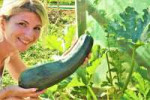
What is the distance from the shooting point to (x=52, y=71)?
3156 millimetres

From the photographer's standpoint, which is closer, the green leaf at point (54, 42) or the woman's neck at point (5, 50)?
the woman's neck at point (5, 50)

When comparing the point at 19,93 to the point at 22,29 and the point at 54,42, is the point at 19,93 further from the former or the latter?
the point at 54,42

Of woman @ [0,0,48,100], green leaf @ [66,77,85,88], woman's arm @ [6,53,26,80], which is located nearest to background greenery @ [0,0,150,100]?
green leaf @ [66,77,85,88]

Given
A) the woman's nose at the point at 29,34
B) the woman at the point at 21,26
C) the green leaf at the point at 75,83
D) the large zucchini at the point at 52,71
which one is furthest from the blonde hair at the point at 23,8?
the green leaf at the point at 75,83

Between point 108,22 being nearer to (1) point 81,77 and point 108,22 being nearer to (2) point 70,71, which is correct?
(1) point 81,77

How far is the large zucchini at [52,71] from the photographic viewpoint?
315cm

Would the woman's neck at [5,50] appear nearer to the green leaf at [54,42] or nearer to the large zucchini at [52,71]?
the large zucchini at [52,71]

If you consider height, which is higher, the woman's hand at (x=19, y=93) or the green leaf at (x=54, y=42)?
the green leaf at (x=54, y=42)

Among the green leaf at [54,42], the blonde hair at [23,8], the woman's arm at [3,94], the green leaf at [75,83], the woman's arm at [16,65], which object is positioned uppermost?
the blonde hair at [23,8]

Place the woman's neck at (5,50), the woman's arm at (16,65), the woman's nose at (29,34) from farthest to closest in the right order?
the woman's arm at (16,65) → the woman's neck at (5,50) → the woman's nose at (29,34)

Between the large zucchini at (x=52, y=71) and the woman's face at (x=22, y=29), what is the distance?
18 centimetres

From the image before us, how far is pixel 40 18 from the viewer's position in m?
3.23

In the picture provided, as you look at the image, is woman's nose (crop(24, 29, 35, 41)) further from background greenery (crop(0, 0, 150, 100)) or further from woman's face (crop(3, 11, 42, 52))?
background greenery (crop(0, 0, 150, 100))

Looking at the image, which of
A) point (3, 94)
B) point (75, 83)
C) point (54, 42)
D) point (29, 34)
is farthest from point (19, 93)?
point (54, 42)
